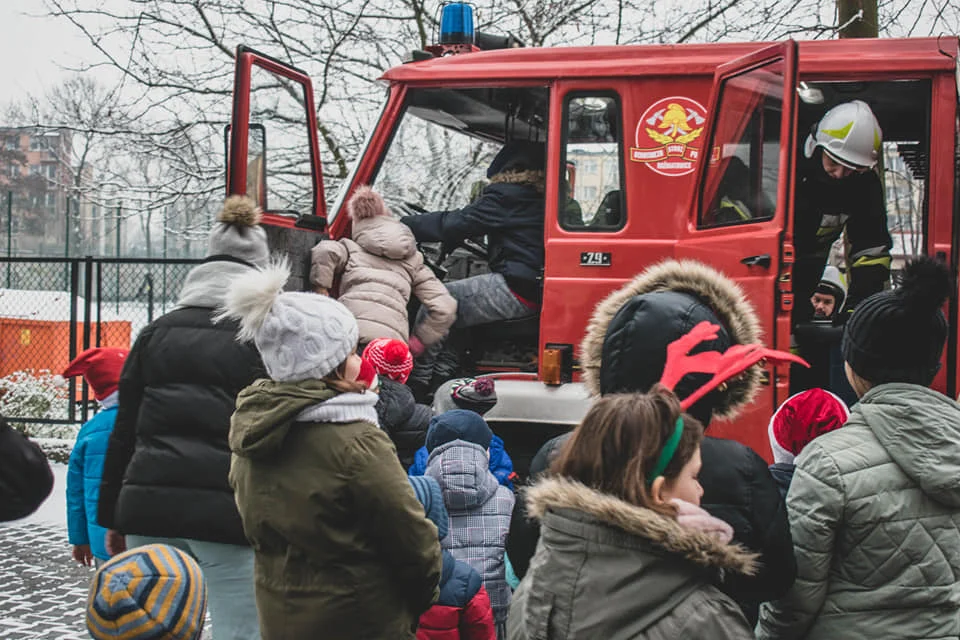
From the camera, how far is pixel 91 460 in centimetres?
430

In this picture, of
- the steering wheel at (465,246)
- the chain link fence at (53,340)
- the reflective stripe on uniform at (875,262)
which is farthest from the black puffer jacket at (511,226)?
the chain link fence at (53,340)

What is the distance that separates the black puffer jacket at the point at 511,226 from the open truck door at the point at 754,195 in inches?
32.5

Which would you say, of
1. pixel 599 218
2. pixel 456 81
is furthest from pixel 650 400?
pixel 456 81

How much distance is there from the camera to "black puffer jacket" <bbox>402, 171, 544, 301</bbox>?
568cm

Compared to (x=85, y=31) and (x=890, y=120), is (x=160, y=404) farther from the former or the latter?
(x=85, y=31)

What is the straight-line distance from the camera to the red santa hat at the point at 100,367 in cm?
443

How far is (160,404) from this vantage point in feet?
11.9

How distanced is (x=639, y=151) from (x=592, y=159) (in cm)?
26

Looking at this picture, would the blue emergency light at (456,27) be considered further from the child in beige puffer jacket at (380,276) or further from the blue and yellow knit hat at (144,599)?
the blue and yellow knit hat at (144,599)

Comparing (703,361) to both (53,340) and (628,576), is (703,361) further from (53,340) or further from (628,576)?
(53,340)

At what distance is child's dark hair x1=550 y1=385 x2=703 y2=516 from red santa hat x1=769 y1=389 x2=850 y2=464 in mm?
1049

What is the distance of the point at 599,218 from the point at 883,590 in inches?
128

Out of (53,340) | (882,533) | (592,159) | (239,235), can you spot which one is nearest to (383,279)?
Answer: (592,159)

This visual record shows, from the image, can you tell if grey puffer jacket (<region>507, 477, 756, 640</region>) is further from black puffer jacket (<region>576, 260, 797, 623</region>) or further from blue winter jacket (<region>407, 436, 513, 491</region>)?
blue winter jacket (<region>407, 436, 513, 491</region>)
